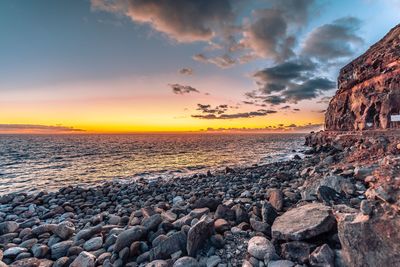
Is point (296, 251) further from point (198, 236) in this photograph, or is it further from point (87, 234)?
point (87, 234)

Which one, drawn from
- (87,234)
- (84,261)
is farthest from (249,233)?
(87,234)

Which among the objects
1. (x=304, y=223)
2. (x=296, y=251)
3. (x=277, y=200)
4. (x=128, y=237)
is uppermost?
(x=304, y=223)

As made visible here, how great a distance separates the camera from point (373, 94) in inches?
1587

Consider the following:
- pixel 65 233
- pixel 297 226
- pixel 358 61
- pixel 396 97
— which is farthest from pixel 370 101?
pixel 65 233

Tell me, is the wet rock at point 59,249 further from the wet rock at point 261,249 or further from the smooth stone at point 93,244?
the wet rock at point 261,249

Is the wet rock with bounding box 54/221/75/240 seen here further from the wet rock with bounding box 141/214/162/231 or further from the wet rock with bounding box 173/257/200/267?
the wet rock with bounding box 173/257/200/267

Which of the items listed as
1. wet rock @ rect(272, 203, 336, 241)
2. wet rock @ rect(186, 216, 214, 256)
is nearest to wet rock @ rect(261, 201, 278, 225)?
wet rock @ rect(272, 203, 336, 241)

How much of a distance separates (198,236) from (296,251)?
206 centimetres

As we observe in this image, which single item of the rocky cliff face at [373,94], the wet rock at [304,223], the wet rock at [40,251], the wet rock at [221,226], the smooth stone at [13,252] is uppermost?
the rocky cliff face at [373,94]

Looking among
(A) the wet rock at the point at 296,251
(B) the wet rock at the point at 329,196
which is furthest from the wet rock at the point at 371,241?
(B) the wet rock at the point at 329,196

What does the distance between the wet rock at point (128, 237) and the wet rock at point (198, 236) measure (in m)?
1.58

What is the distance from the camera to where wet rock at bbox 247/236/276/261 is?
4.50m

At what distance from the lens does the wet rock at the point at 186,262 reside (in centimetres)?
466

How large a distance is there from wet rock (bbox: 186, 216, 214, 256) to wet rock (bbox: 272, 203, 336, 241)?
1472 millimetres
